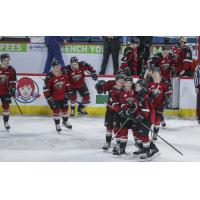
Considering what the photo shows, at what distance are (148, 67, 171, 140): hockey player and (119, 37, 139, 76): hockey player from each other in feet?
1.29

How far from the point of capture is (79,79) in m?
7.98

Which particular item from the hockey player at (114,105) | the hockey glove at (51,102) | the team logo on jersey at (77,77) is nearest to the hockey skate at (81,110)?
the team logo on jersey at (77,77)

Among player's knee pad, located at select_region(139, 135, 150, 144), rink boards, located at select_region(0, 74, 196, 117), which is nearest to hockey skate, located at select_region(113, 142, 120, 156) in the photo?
player's knee pad, located at select_region(139, 135, 150, 144)

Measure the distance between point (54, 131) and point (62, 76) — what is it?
66cm

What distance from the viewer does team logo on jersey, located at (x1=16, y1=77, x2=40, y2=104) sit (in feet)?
27.1

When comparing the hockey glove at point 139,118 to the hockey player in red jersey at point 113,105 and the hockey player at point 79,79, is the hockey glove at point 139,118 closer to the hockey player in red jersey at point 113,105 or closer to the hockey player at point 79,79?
the hockey player in red jersey at point 113,105

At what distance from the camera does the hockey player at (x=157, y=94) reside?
671cm

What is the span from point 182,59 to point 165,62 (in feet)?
0.90

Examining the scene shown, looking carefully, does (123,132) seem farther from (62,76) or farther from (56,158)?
(62,76)

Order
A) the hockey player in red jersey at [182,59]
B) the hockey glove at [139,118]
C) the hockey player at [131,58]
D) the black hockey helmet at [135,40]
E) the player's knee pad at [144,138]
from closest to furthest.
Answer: the hockey glove at [139,118] < the player's knee pad at [144,138] < the black hockey helmet at [135,40] < the hockey player at [131,58] < the hockey player in red jersey at [182,59]

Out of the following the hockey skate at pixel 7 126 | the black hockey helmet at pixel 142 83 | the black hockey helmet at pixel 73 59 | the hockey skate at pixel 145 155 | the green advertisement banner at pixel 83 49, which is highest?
the green advertisement banner at pixel 83 49

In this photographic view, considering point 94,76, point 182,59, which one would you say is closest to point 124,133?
point 94,76

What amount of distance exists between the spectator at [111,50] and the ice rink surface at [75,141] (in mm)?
691
